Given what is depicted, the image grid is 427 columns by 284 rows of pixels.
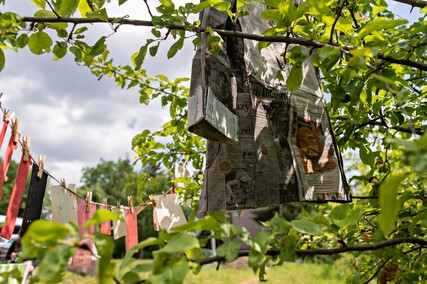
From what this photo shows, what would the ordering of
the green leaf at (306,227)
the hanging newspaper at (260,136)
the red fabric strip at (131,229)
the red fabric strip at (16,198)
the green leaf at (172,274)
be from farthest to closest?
the red fabric strip at (131,229)
the red fabric strip at (16,198)
the hanging newspaper at (260,136)
the green leaf at (306,227)
the green leaf at (172,274)

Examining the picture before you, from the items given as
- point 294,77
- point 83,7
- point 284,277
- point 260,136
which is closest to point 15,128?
point 83,7

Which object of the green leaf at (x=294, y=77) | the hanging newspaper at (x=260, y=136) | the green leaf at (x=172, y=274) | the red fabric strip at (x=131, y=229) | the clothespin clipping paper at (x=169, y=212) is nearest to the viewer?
the green leaf at (x=172, y=274)

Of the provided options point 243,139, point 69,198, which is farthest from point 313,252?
point 69,198

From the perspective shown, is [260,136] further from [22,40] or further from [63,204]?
[63,204]

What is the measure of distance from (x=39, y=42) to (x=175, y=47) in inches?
13.7

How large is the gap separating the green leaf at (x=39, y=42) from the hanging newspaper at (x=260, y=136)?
0.39 meters

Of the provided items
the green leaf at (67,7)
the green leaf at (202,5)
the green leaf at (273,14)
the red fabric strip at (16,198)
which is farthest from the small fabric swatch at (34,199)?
the green leaf at (273,14)

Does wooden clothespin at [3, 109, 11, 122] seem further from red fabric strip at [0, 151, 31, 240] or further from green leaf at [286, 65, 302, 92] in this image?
green leaf at [286, 65, 302, 92]

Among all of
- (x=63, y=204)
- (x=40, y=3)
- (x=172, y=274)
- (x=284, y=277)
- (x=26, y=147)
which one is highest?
(x=40, y=3)

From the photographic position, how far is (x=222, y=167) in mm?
1183

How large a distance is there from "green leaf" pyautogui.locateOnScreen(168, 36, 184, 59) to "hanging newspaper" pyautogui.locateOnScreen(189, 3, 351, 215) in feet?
0.19

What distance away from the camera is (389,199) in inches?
20.5

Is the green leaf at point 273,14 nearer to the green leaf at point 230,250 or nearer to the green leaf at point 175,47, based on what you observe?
the green leaf at point 175,47

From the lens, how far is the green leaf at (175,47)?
110 cm
